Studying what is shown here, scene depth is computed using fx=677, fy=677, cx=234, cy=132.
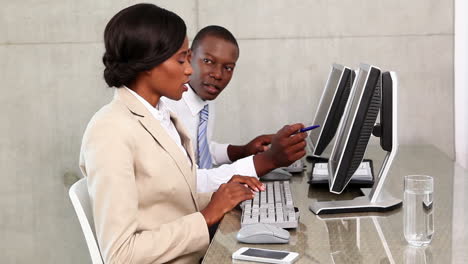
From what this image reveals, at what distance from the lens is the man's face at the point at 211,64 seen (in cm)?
260

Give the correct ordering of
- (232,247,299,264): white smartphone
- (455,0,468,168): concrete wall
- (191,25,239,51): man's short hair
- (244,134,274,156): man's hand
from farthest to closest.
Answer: (455,0,468,168): concrete wall → (244,134,274,156): man's hand → (191,25,239,51): man's short hair → (232,247,299,264): white smartphone

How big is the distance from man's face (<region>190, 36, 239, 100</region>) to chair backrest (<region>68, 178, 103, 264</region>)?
0.91 metres

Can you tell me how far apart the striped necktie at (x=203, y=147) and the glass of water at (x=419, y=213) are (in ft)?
3.67

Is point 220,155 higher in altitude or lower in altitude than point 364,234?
lower

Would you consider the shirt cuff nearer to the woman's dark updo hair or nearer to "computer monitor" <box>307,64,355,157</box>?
"computer monitor" <box>307,64,355,157</box>

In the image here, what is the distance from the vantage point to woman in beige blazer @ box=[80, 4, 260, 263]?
5.19 feet

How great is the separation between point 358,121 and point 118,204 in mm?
687

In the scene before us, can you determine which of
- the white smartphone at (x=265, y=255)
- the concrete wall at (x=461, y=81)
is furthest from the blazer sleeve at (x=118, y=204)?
the concrete wall at (x=461, y=81)

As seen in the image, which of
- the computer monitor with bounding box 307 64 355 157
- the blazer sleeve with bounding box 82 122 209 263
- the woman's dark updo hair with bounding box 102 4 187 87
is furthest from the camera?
the computer monitor with bounding box 307 64 355 157

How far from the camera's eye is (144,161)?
171 centimetres

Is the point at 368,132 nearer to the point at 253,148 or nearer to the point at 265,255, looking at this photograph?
the point at 265,255

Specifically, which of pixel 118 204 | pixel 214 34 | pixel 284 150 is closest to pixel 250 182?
pixel 284 150

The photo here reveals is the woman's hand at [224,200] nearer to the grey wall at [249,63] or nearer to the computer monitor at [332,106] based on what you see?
the computer monitor at [332,106]

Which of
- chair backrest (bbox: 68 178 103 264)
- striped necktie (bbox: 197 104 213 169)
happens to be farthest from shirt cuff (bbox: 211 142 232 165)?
chair backrest (bbox: 68 178 103 264)
